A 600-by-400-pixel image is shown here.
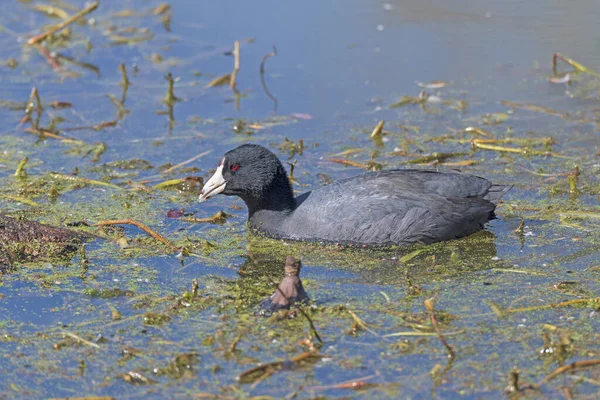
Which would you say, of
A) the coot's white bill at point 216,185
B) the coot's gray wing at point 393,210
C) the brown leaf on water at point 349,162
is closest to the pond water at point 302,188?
the brown leaf on water at point 349,162

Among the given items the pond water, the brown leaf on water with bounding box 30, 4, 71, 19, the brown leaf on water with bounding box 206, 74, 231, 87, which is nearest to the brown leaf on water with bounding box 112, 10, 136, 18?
the pond water

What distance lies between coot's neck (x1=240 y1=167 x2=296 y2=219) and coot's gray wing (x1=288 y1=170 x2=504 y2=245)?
0.31 ft

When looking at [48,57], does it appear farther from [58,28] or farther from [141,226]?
[141,226]

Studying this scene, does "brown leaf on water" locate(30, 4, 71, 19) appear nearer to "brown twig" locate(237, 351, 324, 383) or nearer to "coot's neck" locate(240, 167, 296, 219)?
"coot's neck" locate(240, 167, 296, 219)

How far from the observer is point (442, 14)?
10984mm

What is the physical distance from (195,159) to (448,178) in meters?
2.18

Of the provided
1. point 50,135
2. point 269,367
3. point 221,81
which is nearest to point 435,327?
point 269,367

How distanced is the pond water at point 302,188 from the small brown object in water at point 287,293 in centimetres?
12

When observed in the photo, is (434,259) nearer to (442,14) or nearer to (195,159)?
(195,159)

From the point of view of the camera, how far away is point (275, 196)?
19.9 feet

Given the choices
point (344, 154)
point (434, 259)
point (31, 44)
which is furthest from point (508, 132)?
point (31, 44)

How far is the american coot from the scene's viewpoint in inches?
229

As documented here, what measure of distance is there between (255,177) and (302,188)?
852 mm

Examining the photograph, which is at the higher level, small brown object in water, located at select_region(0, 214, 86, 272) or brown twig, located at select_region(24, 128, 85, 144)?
small brown object in water, located at select_region(0, 214, 86, 272)
